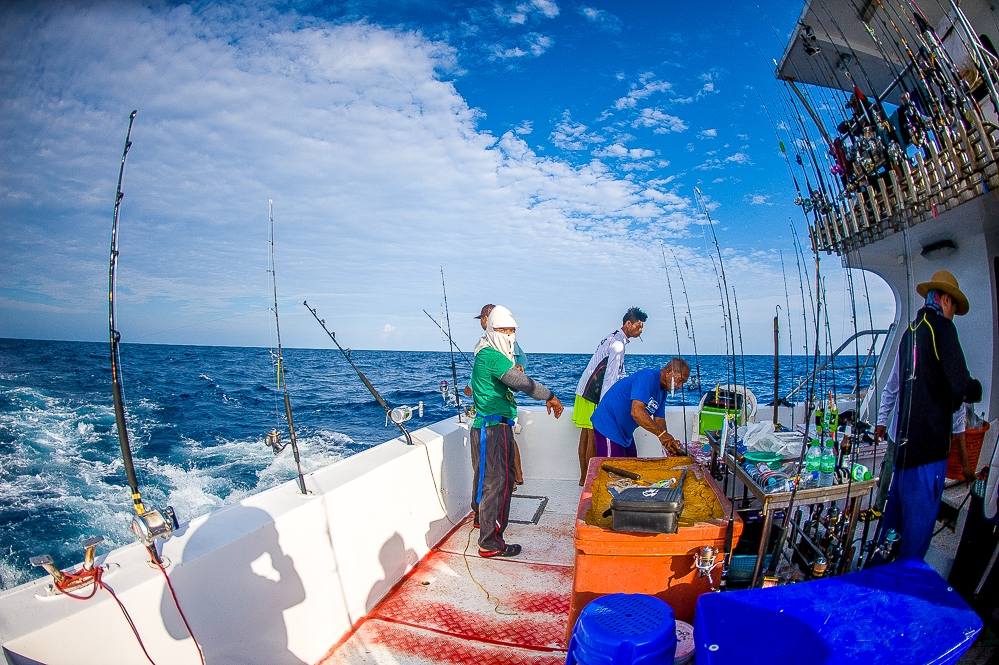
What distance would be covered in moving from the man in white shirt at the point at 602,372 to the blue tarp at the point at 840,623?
251cm

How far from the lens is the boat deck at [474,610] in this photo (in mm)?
2346

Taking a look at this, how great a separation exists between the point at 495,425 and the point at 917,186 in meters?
3.69

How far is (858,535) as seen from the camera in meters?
3.01

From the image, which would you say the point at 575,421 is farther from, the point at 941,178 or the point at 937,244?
the point at 937,244

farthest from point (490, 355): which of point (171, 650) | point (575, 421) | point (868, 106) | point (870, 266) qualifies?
point (870, 266)

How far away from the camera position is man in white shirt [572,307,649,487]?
13.8 ft

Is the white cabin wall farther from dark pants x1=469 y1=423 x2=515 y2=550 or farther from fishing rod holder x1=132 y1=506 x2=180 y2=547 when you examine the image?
fishing rod holder x1=132 y1=506 x2=180 y2=547

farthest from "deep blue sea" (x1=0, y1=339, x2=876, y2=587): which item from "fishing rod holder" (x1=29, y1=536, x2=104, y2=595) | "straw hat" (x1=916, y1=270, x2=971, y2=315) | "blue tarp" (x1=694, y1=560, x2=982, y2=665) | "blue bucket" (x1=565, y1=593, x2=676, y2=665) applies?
"blue tarp" (x1=694, y1=560, x2=982, y2=665)

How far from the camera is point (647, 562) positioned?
2.04 m

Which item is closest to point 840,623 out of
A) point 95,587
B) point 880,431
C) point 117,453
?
point 880,431

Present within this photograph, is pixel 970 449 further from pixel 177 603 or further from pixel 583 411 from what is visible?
pixel 177 603

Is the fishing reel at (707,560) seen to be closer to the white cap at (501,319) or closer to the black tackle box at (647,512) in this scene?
the black tackle box at (647,512)

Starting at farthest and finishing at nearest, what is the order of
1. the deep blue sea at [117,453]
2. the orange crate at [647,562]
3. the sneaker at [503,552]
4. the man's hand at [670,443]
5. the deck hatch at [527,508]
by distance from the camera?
the deep blue sea at [117,453], the deck hatch at [527,508], the sneaker at [503,552], the man's hand at [670,443], the orange crate at [647,562]

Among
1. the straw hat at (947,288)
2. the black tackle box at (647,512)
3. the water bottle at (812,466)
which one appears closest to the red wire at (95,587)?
the black tackle box at (647,512)
